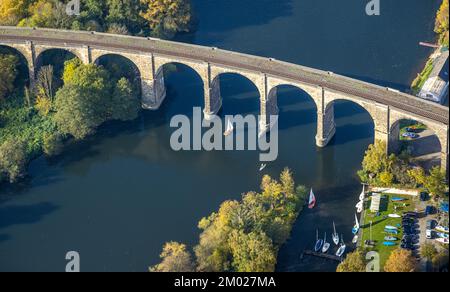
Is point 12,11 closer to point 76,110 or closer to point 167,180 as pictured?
point 76,110

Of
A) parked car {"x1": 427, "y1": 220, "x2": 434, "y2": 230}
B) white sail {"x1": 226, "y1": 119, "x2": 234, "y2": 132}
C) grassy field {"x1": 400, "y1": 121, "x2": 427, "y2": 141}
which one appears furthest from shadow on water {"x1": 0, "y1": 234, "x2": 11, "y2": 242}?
grassy field {"x1": 400, "y1": 121, "x2": 427, "y2": 141}

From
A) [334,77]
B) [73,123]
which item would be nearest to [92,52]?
[73,123]

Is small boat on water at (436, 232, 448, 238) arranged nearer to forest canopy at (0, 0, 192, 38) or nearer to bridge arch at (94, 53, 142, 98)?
bridge arch at (94, 53, 142, 98)

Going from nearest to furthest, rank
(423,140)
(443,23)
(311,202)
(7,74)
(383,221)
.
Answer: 1. (383,221)
2. (311,202)
3. (423,140)
4. (7,74)
5. (443,23)

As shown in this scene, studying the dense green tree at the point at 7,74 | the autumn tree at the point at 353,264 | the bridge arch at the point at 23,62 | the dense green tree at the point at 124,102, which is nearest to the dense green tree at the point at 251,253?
the autumn tree at the point at 353,264

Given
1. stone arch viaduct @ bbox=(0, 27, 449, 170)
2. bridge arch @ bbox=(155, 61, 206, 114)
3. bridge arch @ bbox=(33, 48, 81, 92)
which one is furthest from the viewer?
bridge arch @ bbox=(33, 48, 81, 92)

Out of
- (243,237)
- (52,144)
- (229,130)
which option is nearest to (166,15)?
(229,130)
